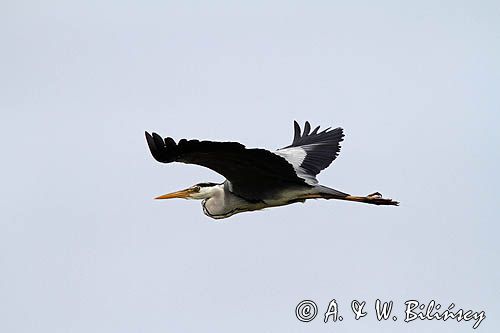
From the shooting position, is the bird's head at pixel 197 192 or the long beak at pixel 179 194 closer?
the bird's head at pixel 197 192

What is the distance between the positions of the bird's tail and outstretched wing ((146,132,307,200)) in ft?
0.90

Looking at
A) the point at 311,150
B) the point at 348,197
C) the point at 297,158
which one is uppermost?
the point at 311,150

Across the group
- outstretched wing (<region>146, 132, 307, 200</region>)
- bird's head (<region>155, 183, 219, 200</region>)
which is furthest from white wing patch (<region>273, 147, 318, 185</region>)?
bird's head (<region>155, 183, 219, 200</region>)

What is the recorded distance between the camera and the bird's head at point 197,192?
14.4 meters

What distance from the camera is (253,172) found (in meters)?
13.2

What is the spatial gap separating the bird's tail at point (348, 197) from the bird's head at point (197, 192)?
131 cm

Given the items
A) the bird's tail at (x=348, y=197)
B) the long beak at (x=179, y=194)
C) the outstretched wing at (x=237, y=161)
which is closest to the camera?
the outstretched wing at (x=237, y=161)

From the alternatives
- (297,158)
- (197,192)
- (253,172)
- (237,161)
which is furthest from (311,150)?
(237,161)

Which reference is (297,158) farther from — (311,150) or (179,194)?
(179,194)

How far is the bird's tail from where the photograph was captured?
13.7 m

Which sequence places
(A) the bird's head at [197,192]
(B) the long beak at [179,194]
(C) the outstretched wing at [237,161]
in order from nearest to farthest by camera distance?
(C) the outstretched wing at [237,161]
(A) the bird's head at [197,192]
(B) the long beak at [179,194]

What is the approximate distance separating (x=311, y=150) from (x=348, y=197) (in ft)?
6.19

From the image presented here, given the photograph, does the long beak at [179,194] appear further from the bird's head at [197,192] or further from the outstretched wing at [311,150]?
the outstretched wing at [311,150]

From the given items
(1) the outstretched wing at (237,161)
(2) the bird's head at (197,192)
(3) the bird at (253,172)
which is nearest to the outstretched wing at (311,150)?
(3) the bird at (253,172)
